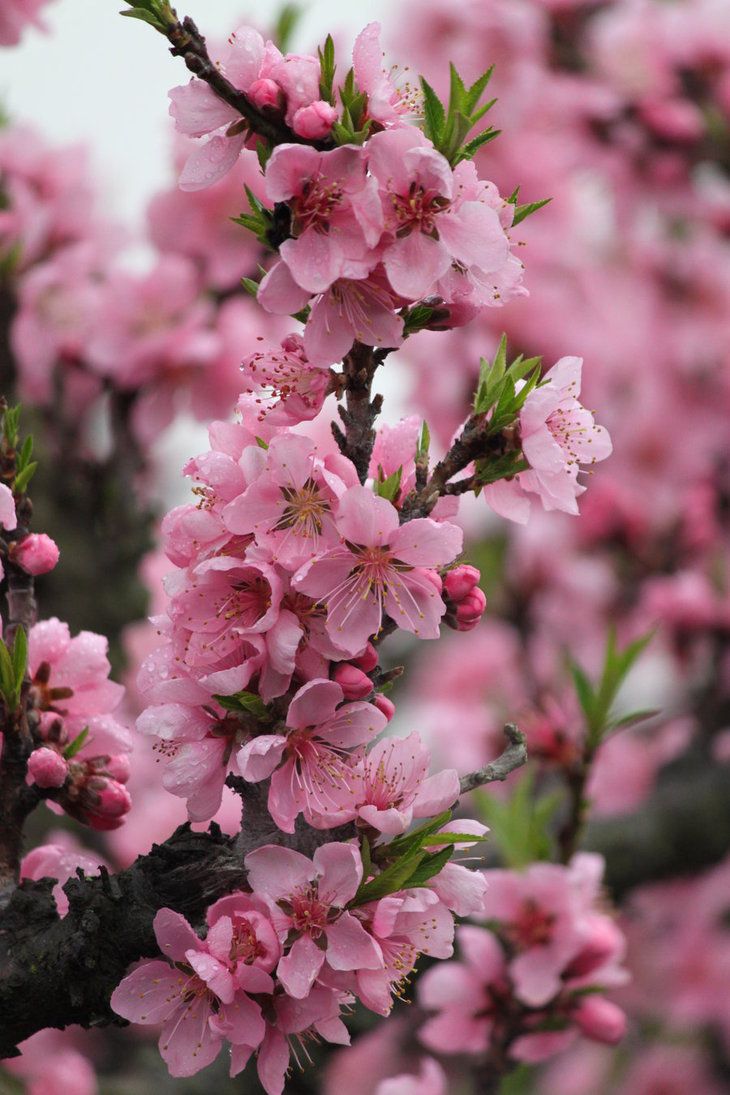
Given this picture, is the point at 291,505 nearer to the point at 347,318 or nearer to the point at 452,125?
the point at 347,318

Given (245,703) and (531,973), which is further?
(531,973)

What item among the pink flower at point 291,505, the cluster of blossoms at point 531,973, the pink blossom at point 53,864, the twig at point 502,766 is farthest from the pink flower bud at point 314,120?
the cluster of blossoms at point 531,973

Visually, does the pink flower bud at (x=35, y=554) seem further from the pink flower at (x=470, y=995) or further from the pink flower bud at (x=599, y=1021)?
the pink flower bud at (x=599, y=1021)

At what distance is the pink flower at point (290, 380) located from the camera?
1.27 m

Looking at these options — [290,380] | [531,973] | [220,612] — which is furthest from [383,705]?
[531,973]

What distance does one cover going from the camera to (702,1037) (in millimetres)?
4609

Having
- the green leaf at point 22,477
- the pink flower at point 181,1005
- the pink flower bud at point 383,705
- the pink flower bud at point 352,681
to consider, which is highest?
the green leaf at point 22,477

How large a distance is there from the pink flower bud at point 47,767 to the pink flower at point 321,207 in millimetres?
560

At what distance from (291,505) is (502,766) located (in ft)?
1.14

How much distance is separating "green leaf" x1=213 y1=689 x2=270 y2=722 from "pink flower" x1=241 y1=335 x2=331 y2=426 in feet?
0.84

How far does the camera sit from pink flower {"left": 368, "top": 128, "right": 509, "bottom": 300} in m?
1.19

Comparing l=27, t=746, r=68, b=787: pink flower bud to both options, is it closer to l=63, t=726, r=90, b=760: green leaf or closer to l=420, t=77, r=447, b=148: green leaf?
l=63, t=726, r=90, b=760: green leaf

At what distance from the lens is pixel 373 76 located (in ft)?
4.06

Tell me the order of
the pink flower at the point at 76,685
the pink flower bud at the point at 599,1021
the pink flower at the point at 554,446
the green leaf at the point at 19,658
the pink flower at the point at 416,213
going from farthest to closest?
the pink flower bud at the point at 599,1021, the pink flower at the point at 76,685, the green leaf at the point at 19,658, the pink flower at the point at 554,446, the pink flower at the point at 416,213
